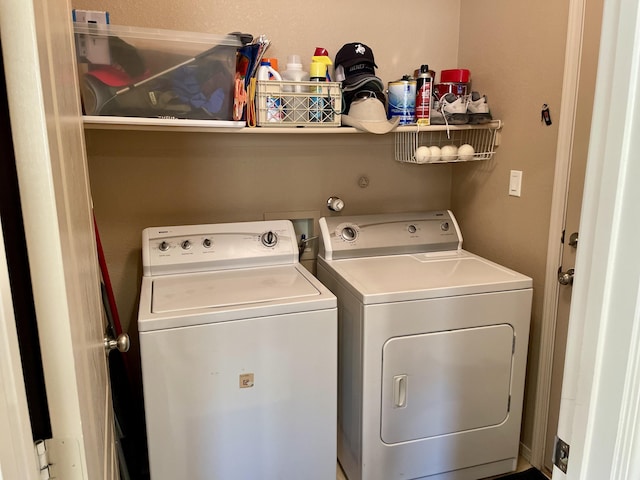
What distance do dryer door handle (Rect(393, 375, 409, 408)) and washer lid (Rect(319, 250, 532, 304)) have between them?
31 centimetres

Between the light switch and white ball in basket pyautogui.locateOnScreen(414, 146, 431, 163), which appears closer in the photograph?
the light switch

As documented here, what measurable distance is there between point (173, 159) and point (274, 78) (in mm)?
577

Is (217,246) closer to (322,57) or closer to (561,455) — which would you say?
(322,57)

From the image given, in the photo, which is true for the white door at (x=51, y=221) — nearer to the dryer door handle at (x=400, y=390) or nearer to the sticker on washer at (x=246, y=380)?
the sticker on washer at (x=246, y=380)

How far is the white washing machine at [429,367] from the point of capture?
1.77 metres

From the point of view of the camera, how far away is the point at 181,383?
1.55 metres

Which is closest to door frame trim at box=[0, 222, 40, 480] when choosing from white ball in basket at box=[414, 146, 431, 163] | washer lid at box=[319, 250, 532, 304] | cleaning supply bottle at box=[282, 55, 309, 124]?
washer lid at box=[319, 250, 532, 304]

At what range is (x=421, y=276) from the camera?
1922 millimetres

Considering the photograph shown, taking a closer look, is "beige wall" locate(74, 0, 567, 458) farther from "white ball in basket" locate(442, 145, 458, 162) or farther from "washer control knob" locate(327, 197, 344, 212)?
"white ball in basket" locate(442, 145, 458, 162)

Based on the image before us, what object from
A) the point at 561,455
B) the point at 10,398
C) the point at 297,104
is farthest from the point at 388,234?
the point at 10,398

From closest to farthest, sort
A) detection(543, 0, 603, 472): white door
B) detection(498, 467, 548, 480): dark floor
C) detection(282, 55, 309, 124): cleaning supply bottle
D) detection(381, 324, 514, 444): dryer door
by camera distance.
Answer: detection(543, 0, 603, 472): white door < detection(381, 324, 514, 444): dryer door < detection(282, 55, 309, 124): cleaning supply bottle < detection(498, 467, 548, 480): dark floor

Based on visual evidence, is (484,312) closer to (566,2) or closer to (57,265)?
(566,2)

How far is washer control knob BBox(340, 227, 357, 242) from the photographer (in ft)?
7.16

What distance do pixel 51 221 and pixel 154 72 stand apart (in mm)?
1261
